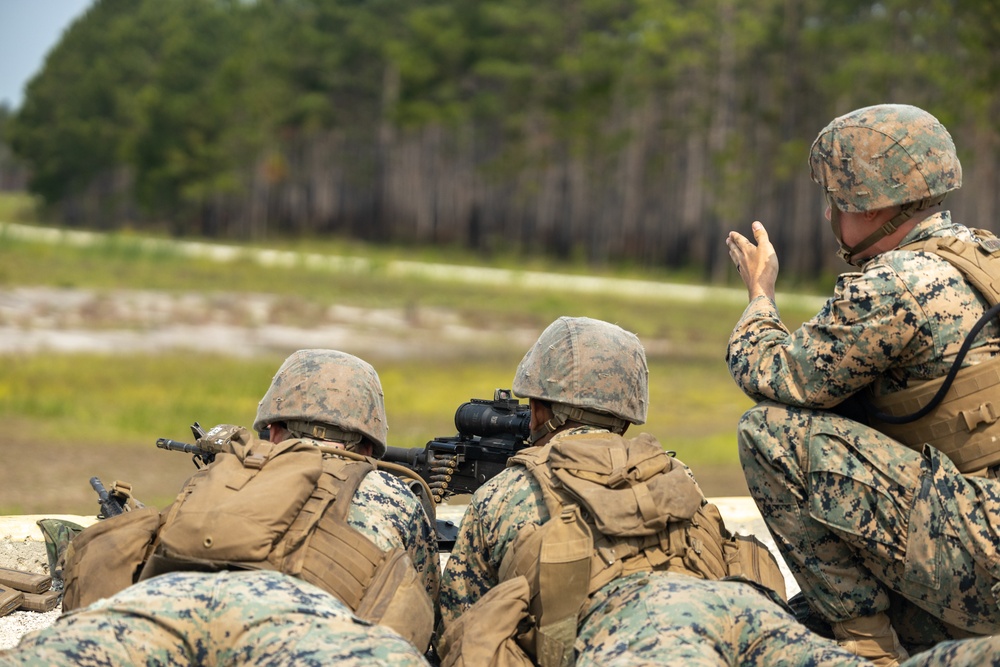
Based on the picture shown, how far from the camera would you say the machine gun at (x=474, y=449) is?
212 inches

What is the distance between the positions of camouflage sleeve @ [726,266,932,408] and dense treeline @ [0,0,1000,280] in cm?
2344

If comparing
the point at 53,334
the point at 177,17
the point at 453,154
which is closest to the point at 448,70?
the point at 453,154

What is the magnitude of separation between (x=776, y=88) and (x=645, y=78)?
448 centimetres

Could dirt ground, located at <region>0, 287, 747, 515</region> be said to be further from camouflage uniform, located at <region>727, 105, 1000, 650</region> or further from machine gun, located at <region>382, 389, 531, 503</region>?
camouflage uniform, located at <region>727, 105, 1000, 650</region>

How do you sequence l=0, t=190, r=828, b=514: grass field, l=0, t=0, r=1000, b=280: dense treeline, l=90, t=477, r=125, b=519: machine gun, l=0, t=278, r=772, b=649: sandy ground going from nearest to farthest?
l=90, t=477, r=125, b=519: machine gun
l=0, t=278, r=772, b=649: sandy ground
l=0, t=190, r=828, b=514: grass field
l=0, t=0, r=1000, b=280: dense treeline

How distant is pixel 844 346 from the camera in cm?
402

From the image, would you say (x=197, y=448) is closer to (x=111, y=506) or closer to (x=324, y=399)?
(x=111, y=506)

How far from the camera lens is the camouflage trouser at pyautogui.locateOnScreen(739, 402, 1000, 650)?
392 centimetres

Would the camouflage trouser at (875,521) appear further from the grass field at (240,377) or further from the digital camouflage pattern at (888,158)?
the grass field at (240,377)

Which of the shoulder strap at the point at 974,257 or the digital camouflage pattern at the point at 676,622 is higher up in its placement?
the shoulder strap at the point at 974,257

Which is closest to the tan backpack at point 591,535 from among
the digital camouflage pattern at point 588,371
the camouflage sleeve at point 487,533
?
the camouflage sleeve at point 487,533

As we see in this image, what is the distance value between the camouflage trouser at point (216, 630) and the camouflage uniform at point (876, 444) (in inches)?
57.2

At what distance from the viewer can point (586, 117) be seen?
159 ft

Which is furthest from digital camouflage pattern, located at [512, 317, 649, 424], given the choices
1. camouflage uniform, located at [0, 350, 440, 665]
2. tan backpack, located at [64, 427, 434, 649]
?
camouflage uniform, located at [0, 350, 440, 665]
